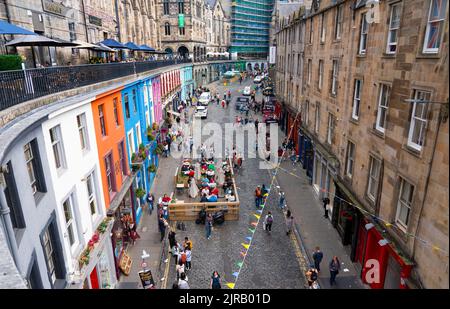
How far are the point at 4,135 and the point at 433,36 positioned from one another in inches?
419

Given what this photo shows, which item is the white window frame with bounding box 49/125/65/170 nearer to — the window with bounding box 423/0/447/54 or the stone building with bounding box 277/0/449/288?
the stone building with bounding box 277/0/449/288

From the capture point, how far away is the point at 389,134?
10.8m

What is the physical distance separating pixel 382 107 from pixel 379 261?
5.76 meters

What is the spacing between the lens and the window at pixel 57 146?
9267 millimetres

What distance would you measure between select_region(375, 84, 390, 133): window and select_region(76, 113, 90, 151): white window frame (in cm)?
1081

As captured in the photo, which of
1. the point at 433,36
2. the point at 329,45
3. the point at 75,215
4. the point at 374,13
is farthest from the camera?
the point at 329,45

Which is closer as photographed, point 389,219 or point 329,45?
point 389,219

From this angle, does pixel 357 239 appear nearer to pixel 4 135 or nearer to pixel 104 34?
pixel 4 135

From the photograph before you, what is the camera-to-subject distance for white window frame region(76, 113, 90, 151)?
36.8 feet

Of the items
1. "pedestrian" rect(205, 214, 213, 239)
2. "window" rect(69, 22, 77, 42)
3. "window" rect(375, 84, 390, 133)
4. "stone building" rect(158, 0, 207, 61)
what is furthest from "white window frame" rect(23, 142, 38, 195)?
"stone building" rect(158, 0, 207, 61)

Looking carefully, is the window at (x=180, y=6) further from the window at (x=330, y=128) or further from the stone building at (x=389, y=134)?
the window at (x=330, y=128)

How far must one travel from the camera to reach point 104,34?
28500 millimetres
